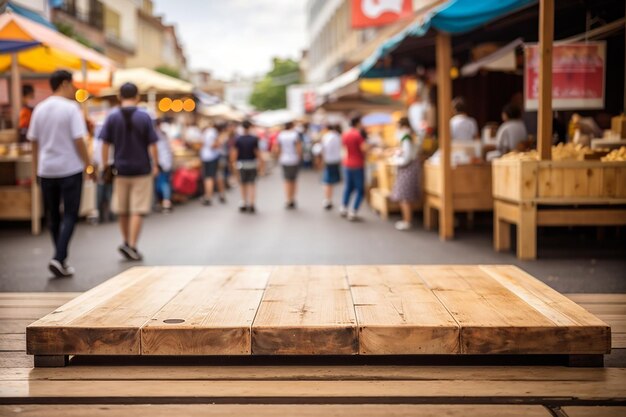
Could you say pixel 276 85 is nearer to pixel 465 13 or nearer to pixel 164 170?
pixel 164 170

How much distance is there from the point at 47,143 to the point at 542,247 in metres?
5.70

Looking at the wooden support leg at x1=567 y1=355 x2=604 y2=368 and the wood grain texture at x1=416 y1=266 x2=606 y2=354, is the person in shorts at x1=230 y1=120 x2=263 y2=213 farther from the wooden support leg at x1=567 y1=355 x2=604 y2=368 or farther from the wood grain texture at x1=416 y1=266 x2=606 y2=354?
the wooden support leg at x1=567 y1=355 x2=604 y2=368

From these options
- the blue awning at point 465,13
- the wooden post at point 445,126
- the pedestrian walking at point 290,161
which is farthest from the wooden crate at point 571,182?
the pedestrian walking at point 290,161

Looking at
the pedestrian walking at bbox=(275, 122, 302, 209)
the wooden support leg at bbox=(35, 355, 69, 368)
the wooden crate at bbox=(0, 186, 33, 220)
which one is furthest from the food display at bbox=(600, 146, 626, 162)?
the pedestrian walking at bbox=(275, 122, 302, 209)

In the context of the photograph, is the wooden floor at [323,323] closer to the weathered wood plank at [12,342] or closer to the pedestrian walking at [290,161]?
the weathered wood plank at [12,342]

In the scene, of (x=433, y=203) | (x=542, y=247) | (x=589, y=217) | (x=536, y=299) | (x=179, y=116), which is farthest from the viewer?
(x=179, y=116)

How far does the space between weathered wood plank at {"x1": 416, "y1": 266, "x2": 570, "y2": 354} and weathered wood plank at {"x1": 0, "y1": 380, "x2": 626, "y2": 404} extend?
0.58 ft

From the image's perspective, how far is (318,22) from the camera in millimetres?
56938

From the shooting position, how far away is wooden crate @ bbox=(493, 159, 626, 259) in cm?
830

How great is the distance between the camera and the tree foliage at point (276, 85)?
316ft

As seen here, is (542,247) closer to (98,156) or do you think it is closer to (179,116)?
(98,156)

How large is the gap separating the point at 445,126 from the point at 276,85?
88.7 m

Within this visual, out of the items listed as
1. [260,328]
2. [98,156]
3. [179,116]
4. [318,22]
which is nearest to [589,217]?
[260,328]

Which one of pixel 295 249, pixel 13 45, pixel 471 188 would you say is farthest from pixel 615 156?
pixel 13 45
